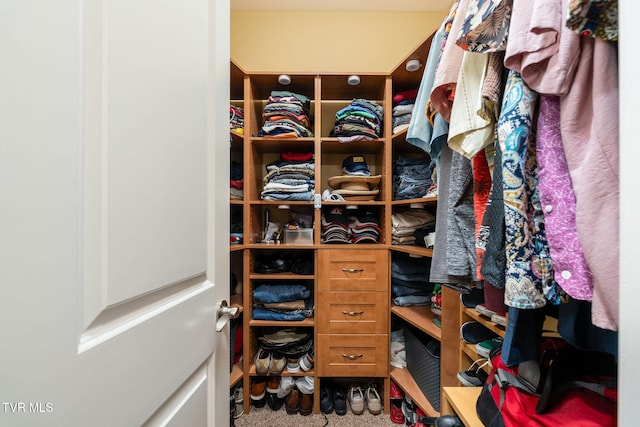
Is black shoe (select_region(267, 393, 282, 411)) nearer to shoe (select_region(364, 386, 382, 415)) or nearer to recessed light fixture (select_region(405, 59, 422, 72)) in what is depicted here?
shoe (select_region(364, 386, 382, 415))

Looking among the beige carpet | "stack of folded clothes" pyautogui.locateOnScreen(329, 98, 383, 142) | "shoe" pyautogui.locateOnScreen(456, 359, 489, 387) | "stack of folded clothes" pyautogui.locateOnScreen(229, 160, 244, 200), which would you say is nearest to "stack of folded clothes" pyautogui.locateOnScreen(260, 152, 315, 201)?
"stack of folded clothes" pyautogui.locateOnScreen(229, 160, 244, 200)

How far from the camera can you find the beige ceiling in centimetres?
162

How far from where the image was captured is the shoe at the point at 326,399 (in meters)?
1.40

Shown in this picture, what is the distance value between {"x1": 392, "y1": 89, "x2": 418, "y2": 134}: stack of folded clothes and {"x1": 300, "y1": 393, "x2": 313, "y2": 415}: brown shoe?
1691mm

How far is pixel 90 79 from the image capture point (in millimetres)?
316

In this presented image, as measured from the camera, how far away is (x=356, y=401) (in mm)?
1399

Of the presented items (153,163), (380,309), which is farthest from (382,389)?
(153,163)

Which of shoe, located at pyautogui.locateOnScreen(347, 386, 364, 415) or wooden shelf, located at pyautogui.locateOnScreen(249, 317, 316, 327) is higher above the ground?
wooden shelf, located at pyautogui.locateOnScreen(249, 317, 316, 327)

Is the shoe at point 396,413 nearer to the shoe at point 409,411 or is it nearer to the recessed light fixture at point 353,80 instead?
the shoe at point 409,411

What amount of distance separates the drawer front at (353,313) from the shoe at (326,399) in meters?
0.40

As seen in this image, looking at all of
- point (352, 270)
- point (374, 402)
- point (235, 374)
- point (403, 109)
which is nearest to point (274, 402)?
point (235, 374)

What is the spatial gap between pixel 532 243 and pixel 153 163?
73 centimetres

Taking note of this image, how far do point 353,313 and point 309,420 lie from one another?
673mm

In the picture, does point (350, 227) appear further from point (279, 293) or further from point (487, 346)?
point (487, 346)
